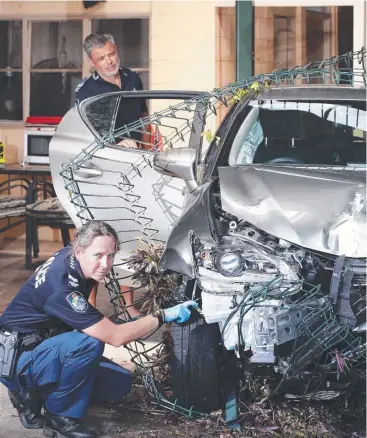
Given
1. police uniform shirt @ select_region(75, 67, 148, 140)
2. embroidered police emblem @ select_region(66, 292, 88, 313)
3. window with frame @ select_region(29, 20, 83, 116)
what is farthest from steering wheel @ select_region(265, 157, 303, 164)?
window with frame @ select_region(29, 20, 83, 116)

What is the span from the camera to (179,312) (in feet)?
16.7

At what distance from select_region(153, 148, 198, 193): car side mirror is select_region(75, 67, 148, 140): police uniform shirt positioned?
5.13 ft

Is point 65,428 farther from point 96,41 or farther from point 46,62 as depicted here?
point 46,62

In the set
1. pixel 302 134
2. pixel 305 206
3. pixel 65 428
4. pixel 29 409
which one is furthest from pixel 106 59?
pixel 65 428

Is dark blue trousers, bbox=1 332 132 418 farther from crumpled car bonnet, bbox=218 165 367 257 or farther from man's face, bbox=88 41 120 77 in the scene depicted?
man's face, bbox=88 41 120 77

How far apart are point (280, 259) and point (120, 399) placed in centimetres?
143

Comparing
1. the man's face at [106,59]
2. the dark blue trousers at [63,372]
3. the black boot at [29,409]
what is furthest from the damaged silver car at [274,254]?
the man's face at [106,59]

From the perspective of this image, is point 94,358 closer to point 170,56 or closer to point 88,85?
point 88,85

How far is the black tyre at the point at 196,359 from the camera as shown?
5.11m

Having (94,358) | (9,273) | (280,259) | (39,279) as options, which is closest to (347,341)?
(280,259)

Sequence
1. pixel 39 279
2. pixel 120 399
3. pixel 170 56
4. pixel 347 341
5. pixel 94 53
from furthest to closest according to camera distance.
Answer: pixel 170 56
pixel 94 53
pixel 120 399
pixel 39 279
pixel 347 341

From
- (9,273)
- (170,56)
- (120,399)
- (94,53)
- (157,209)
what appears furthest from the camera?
(170,56)

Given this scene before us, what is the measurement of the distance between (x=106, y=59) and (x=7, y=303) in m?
2.12

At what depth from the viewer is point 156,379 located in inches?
233
